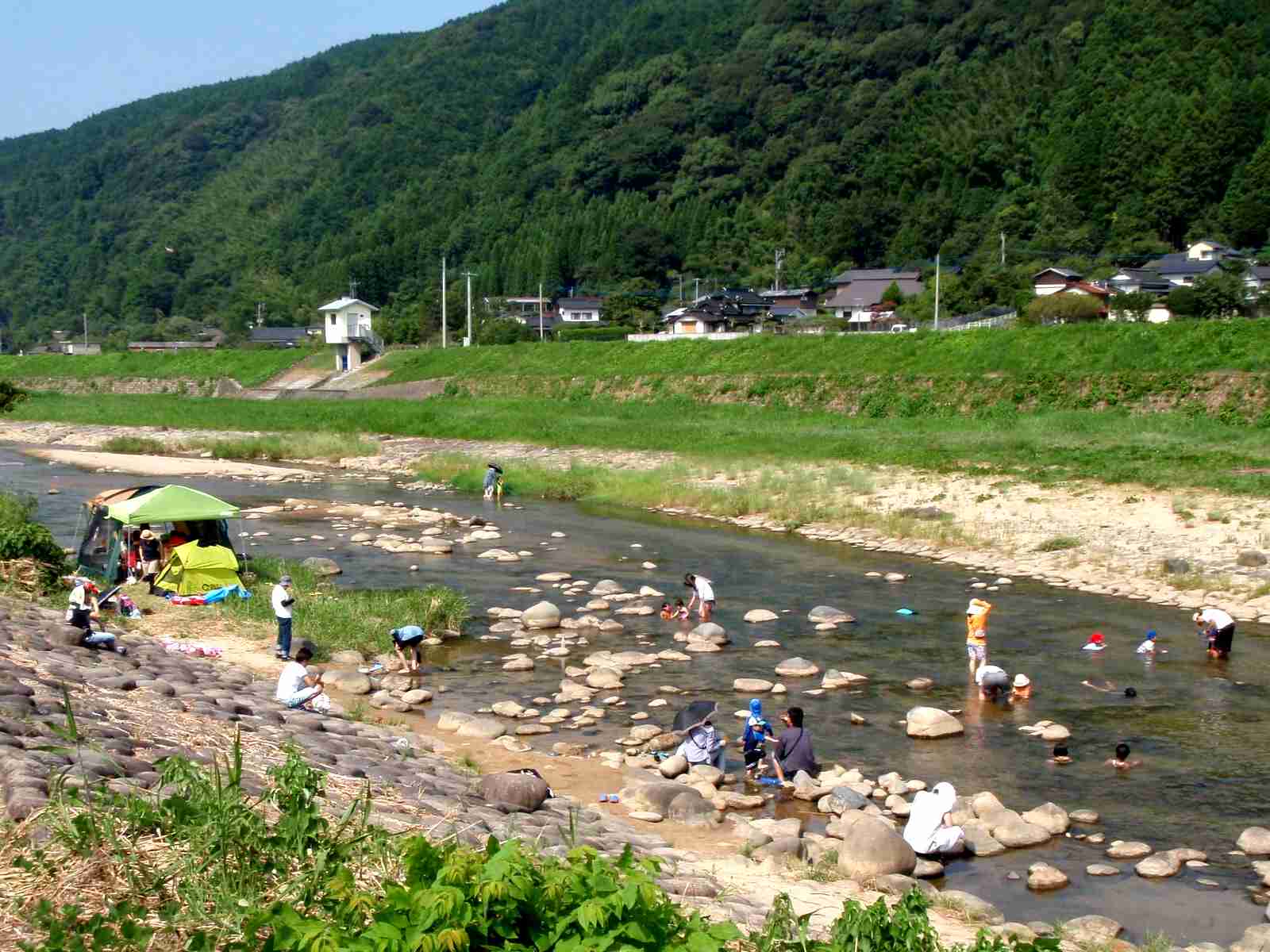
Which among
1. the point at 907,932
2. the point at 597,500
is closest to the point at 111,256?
the point at 597,500

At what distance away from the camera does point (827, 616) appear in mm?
20453

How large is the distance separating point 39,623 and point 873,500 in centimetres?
2006

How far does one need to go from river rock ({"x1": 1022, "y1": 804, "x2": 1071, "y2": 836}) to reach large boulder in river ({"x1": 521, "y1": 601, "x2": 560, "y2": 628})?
9.86 meters

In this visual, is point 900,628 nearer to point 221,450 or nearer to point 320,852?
point 320,852

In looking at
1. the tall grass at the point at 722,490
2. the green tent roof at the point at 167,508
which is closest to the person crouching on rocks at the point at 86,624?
the green tent roof at the point at 167,508

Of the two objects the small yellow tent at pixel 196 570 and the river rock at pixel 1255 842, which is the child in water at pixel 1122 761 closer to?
the river rock at pixel 1255 842

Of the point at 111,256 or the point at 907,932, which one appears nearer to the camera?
the point at 907,932

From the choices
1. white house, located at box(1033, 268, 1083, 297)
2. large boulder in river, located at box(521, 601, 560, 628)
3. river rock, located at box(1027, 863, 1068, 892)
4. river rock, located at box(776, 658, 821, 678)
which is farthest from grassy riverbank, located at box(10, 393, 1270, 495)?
white house, located at box(1033, 268, 1083, 297)

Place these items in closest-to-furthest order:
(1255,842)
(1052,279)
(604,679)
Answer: (1255,842) < (604,679) < (1052,279)

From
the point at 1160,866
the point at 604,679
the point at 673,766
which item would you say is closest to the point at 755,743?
the point at 673,766

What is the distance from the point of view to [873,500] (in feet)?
100

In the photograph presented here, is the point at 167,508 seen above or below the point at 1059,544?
above

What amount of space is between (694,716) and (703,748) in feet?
2.61

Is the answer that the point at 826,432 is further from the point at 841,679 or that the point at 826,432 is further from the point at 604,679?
the point at 604,679
